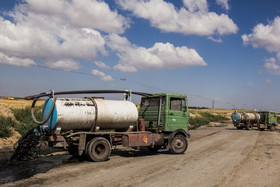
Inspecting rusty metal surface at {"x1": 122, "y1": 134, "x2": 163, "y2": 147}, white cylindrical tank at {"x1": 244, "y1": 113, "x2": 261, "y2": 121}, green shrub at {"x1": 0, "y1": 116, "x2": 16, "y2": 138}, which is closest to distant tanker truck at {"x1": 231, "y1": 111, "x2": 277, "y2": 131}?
white cylindrical tank at {"x1": 244, "y1": 113, "x2": 261, "y2": 121}

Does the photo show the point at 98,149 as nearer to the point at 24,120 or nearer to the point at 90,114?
the point at 90,114

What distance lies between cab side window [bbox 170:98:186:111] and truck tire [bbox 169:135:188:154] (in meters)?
1.42

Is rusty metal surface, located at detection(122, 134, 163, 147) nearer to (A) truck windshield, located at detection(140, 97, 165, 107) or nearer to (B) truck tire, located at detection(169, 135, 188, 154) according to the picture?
(B) truck tire, located at detection(169, 135, 188, 154)

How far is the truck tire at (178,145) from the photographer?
42.1ft

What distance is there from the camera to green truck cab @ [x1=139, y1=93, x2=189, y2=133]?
12.7 m

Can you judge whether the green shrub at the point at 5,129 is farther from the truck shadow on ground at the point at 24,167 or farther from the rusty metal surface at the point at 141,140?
the rusty metal surface at the point at 141,140

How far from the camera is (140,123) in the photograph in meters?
12.6

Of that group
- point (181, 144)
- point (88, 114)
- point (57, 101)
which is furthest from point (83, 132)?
point (181, 144)

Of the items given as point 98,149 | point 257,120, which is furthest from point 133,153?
point 257,120

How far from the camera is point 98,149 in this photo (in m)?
10.9

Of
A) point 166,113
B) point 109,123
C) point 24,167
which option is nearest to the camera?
point 24,167

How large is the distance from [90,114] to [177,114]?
4.48m

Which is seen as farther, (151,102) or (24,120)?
(24,120)

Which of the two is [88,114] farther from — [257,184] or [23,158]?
[257,184]
